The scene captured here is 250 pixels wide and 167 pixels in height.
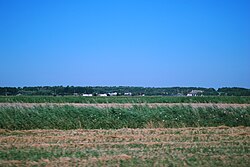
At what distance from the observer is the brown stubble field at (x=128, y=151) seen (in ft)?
36.4

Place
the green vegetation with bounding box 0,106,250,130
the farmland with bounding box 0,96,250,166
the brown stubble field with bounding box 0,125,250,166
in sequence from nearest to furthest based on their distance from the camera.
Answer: the brown stubble field with bounding box 0,125,250,166, the farmland with bounding box 0,96,250,166, the green vegetation with bounding box 0,106,250,130

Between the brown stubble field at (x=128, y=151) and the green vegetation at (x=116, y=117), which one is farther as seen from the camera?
the green vegetation at (x=116, y=117)

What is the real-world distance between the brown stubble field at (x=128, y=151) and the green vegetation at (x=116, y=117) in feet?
19.9

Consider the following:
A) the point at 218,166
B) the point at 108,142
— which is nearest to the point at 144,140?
the point at 108,142

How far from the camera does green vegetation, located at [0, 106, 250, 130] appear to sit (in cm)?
2302

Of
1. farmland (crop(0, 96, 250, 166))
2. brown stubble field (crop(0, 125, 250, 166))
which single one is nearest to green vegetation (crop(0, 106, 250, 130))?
farmland (crop(0, 96, 250, 166))

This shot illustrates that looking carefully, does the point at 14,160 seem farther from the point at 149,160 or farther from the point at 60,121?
the point at 60,121

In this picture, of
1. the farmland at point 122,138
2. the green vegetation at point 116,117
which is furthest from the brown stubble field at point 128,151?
the green vegetation at point 116,117

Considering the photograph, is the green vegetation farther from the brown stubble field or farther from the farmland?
the brown stubble field

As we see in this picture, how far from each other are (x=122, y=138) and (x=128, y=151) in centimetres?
409

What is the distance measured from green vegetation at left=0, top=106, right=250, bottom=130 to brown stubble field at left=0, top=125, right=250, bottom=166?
6072 millimetres

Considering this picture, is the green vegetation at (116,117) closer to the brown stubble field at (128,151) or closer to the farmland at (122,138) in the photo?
the farmland at (122,138)

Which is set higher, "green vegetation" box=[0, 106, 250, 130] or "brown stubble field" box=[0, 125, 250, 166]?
"green vegetation" box=[0, 106, 250, 130]

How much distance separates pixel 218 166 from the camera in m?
10.5
